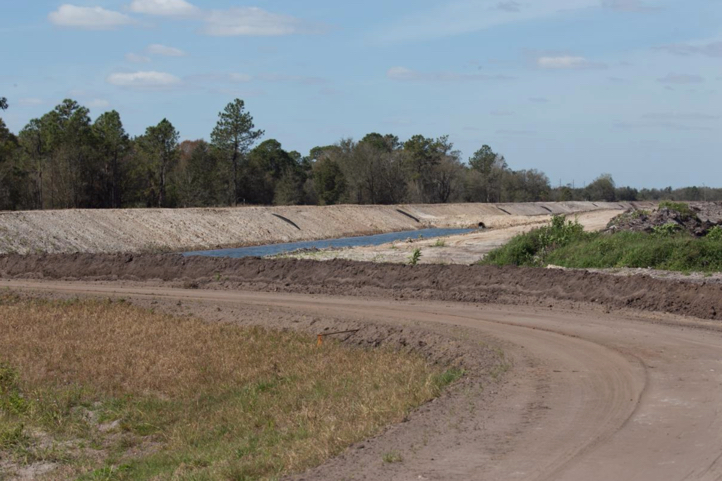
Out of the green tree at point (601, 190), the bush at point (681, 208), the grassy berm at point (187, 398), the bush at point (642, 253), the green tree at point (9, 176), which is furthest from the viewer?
the green tree at point (601, 190)

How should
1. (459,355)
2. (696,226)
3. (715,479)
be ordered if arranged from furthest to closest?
(696,226) → (459,355) → (715,479)

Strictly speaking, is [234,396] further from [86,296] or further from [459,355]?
[86,296]

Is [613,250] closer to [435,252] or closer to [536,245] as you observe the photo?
[536,245]

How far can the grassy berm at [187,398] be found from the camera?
10305 millimetres

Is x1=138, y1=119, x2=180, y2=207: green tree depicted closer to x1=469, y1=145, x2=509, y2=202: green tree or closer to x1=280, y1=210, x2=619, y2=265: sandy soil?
x1=280, y1=210, x2=619, y2=265: sandy soil

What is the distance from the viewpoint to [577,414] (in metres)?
9.96

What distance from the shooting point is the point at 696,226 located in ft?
117

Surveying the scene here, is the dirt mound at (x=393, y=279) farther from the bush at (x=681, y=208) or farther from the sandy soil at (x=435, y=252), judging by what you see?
the bush at (x=681, y=208)

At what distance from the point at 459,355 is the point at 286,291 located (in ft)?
37.5

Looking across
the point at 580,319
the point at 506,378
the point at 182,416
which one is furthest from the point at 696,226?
the point at 182,416

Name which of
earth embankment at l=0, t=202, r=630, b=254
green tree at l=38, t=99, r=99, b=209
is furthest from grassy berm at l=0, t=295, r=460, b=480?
green tree at l=38, t=99, r=99, b=209

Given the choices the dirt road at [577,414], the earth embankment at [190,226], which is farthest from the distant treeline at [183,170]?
the dirt road at [577,414]

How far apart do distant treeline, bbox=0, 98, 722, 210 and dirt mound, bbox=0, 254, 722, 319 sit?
92.7 feet

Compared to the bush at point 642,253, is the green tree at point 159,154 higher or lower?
higher
